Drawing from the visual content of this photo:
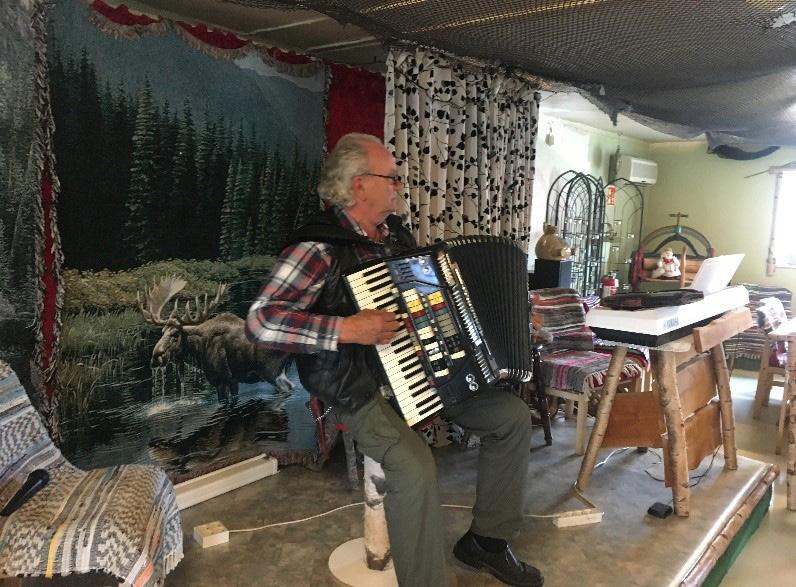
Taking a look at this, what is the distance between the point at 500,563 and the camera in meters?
2.06

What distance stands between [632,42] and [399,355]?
5.11 ft

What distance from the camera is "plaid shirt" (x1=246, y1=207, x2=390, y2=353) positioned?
68.5 inches

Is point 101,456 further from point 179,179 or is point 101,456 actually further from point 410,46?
point 410,46

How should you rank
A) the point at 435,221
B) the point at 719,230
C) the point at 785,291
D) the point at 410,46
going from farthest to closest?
1. the point at 719,230
2. the point at 785,291
3. the point at 435,221
4. the point at 410,46

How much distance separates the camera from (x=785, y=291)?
5004mm

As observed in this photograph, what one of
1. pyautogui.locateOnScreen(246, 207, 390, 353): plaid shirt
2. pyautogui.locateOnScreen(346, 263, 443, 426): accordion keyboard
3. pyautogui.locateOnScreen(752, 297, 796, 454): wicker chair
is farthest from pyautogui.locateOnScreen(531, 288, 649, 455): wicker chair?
pyautogui.locateOnScreen(246, 207, 390, 353): plaid shirt

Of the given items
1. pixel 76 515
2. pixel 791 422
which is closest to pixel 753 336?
pixel 791 422

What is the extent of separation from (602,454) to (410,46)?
2.14m

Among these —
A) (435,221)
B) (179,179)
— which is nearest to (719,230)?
(435,221)

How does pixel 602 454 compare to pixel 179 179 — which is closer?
pixel 179 179

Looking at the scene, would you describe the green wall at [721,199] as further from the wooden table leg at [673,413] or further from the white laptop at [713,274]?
the wooden table leg at [673,413]

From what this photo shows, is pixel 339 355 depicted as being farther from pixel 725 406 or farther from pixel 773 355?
pixel 773 355

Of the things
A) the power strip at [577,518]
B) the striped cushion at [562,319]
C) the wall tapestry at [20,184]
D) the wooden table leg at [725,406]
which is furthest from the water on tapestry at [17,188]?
the wooden table leg at [725,406]

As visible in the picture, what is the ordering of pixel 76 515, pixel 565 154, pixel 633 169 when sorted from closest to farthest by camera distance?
pixel 76 515 → pixel 565 154 → pixel 633 169
